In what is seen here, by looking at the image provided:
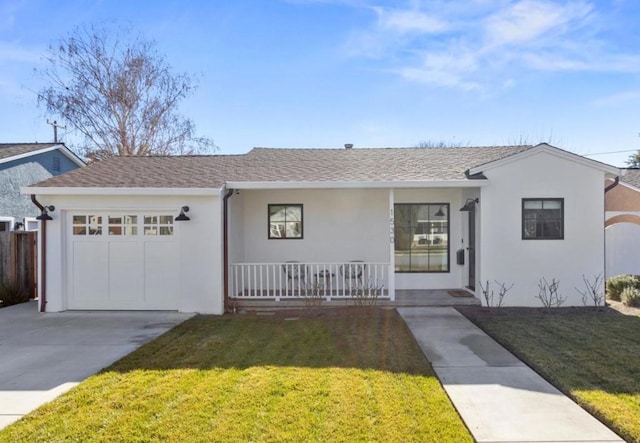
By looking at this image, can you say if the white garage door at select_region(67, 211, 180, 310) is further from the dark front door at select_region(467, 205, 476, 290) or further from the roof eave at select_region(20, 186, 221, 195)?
the dark front door at select_region(467, 205, 476, 290)

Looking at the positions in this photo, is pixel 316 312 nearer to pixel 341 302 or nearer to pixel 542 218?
pixel 341 302

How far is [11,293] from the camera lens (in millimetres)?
9586

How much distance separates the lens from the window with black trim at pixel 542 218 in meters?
8.65

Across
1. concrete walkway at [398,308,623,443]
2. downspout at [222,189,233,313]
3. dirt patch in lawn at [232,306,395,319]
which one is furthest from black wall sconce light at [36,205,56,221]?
concrete walkway at [398,308,623,443]

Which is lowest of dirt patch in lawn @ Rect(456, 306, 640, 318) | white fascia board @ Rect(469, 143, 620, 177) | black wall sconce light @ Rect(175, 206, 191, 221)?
dirt patch in lawn @ Rect(456, 306, 640, 318)

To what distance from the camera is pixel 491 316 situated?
7.87 metres

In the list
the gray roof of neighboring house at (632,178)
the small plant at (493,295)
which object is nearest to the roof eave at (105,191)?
the small plant at (493,295)

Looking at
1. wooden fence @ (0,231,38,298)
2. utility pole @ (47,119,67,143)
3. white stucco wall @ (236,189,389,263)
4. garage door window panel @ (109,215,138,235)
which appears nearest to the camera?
garage door window panel @ (109,215,138,235)

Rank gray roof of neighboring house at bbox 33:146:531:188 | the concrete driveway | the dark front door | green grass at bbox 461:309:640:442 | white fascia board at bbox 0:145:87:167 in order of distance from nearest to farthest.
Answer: green grass at bbox 461:309:640:442 → the concrete driveway → gray roof of neighboring house at bbox 33:146:531:188 → the dark front door → white fascia board at bbox 0:145:87:167

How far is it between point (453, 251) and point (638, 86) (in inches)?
409

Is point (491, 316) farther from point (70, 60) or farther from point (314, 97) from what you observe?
point (70, 60)

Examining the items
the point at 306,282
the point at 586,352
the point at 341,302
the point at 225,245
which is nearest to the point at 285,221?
the point at 306,282

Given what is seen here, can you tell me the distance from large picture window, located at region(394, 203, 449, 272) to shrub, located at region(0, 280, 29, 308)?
9217 mm

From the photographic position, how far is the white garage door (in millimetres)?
8523
